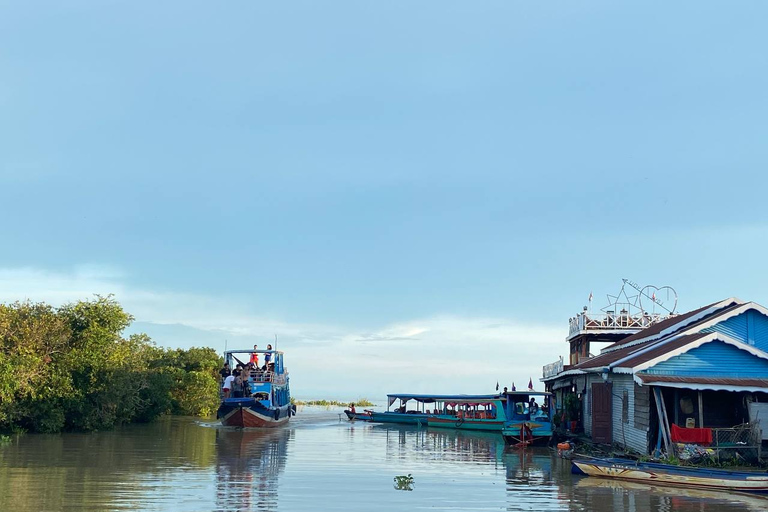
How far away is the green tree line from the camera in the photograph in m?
32.2

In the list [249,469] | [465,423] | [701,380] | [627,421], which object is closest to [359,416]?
[465,423]

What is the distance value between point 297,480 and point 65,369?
19794 millimetres

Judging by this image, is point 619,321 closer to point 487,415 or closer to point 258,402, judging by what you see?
point 487,415

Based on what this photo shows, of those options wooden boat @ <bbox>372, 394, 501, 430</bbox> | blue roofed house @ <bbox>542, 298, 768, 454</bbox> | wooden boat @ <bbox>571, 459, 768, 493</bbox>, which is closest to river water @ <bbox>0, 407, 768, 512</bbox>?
wooden boat @ <bbox>571, 459, 768, 493</bbox>

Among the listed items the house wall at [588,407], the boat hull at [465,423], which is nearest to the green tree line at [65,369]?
the boat hull at [465,423]

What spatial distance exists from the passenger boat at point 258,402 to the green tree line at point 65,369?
5.45 meters

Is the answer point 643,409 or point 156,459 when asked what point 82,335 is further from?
point 643,409

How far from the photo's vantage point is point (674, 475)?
1981 cm

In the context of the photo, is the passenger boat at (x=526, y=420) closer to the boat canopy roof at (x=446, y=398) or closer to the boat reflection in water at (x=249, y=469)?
the boat canopy roof at (x=446, y=398)

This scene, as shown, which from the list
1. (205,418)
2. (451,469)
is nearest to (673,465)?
(451,469)

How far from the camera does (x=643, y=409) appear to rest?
24391mm

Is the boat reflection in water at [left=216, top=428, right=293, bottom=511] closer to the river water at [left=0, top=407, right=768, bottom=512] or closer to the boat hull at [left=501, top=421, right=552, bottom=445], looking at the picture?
the river water at [left=0, top=407, right=768, bottom=512]

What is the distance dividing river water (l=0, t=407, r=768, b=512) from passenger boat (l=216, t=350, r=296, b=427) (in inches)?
378

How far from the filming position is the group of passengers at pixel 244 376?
144 ft
